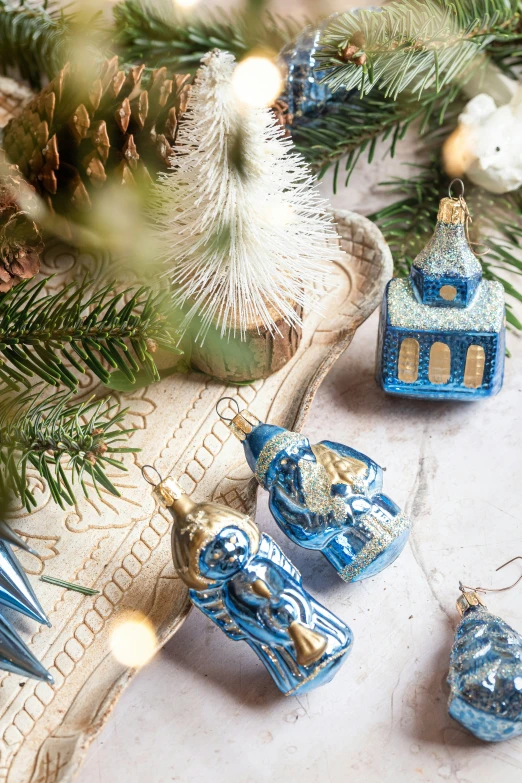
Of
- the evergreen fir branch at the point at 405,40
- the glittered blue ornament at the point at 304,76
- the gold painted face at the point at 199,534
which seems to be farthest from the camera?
the glittered blue ornament at the point at 304,76

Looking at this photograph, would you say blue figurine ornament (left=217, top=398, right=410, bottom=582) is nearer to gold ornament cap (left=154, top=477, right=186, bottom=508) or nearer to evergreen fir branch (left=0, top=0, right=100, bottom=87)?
gold ornament cap (left=154, top=477, right=186, bottom=508)

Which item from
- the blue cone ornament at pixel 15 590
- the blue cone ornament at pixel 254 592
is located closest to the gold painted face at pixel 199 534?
the blue cone ornament at pixel 254 592

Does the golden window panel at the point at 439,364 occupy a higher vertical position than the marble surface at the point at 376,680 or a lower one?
higher

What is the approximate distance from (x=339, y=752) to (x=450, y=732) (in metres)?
0.08

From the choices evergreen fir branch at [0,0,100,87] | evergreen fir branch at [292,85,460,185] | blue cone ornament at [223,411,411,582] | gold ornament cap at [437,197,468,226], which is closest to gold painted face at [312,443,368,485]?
blue cone ornament at [223,411,411,582]

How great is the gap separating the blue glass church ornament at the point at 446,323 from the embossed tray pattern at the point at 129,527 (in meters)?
0.06

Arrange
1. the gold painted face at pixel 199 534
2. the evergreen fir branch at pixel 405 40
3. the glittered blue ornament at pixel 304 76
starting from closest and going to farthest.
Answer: the gold painted face at pixel 199 534, the evergreen fir branch at pixel 405 40, the glittered blue ornament at pixel 304 76

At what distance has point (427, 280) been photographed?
0.71 meters

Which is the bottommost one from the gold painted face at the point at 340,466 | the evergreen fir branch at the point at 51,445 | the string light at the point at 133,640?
the string light at the point at 133,640

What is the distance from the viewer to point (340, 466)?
0.64 meters

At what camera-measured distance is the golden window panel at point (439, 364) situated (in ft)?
2.40

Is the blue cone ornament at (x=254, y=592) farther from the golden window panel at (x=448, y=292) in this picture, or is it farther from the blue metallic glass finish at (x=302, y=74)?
the blue metallic glass finish at (x=302, y=74)

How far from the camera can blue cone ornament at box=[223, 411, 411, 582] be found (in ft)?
2.06

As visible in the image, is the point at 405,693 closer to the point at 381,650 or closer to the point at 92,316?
the point at 381,650
